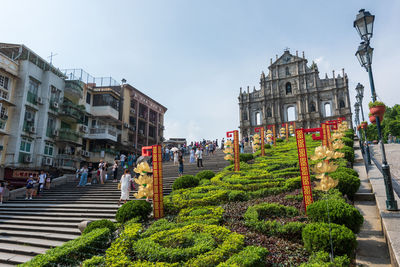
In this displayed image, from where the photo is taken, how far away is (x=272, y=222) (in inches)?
264

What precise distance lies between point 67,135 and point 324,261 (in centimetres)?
2762

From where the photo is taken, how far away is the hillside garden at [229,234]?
5.22 meters

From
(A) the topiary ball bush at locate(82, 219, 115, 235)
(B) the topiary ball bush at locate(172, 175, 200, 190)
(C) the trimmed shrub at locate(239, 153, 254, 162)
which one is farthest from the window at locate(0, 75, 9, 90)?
(C) the trimmed shrub at locate(239, 153, 254, 162)

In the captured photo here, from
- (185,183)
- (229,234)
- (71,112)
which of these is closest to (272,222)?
(229,234)

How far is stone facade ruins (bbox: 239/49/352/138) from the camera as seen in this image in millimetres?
47312

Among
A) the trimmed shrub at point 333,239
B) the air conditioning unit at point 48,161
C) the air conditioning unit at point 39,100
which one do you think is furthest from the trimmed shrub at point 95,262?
the air conditioning unit at point 39,100

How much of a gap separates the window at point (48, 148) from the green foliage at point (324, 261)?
2619 centimetres

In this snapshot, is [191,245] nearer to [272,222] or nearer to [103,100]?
[272,222]

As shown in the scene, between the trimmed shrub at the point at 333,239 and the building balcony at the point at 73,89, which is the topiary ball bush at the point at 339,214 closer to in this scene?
the trimmed shrub at the point at 333,239

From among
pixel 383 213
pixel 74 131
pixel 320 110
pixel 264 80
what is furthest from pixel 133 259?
pixel 264 80

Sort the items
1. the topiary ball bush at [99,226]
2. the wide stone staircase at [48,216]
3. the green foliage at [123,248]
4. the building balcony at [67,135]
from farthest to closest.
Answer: the building balcony at [67,135] → the wide stone staircase at [48,216] → the topiary ball bush at [99,226] → the green foliage at [123,248]

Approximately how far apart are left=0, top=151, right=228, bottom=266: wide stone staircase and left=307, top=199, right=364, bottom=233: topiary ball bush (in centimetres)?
752

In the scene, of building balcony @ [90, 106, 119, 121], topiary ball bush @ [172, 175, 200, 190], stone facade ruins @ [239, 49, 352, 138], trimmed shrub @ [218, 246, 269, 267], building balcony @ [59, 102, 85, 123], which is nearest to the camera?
trimmed shrub @ [218, 246, 269, 267]

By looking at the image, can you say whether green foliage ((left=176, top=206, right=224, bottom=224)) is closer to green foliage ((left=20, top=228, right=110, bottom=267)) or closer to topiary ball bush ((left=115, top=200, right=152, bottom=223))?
topiary ball bush ((left=115, top=200, right=152, bottom=223))
